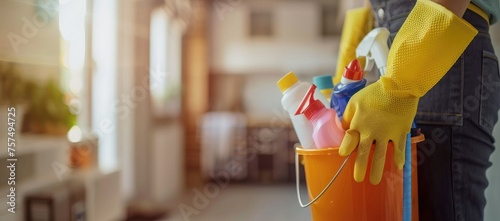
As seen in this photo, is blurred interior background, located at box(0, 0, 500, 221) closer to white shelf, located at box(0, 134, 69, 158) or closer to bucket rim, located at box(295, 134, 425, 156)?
white shelf, located at box(0, 134, 69, 158)

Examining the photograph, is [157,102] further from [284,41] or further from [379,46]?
[379,46]

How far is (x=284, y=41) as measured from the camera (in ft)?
11.7

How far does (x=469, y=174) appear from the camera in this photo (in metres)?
0.56

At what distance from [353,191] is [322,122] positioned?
93mm

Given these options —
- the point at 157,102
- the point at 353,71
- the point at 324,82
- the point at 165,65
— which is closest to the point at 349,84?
the point at 353,71

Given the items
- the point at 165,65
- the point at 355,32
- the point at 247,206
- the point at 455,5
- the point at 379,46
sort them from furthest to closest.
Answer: the point at 165,65 < the point at 247,206 < the point at 355,32 < the point at 379,46 < the point at 455,5

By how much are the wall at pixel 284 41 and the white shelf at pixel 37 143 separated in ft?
7.15

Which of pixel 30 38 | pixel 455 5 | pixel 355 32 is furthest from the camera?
pixel 30 38

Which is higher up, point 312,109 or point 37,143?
point 312,109

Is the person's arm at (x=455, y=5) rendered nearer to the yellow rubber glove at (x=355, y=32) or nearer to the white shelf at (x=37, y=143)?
the yellow rubber glove at (x=355, y=32)

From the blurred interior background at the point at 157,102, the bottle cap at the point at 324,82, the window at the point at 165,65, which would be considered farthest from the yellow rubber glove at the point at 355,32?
the window at the point at 165,65

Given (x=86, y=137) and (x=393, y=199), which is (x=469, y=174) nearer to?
(x=393, y=199)

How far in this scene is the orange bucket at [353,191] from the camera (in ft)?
1.65

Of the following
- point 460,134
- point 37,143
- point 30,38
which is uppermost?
point 30,38
